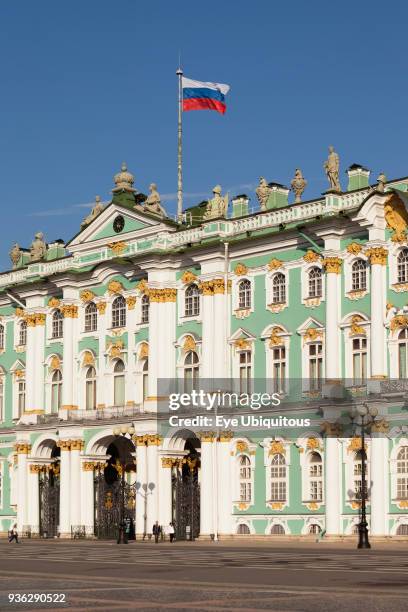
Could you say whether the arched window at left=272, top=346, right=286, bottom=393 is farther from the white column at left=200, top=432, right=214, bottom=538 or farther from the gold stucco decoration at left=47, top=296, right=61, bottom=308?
the gold stucco decoration at left=47, top=296, right=61, bottom=308

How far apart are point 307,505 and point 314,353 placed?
7435 mm

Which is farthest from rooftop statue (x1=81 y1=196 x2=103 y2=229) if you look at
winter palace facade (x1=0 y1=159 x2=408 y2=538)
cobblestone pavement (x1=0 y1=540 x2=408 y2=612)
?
cobblestone pavement (x1=0 y1=540 x2=408 y2=612)

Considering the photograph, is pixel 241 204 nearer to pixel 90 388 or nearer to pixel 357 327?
pixel 357 327

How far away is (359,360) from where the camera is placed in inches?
2340

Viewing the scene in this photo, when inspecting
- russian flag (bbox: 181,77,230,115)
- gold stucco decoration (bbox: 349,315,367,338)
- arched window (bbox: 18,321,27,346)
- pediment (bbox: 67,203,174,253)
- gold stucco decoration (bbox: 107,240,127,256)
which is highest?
russian flag (bbox: 181,77,230,115)

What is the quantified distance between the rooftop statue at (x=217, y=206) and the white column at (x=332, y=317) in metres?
9.13

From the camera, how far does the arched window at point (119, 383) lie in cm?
7150

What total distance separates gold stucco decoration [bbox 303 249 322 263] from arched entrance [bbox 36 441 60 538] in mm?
22257

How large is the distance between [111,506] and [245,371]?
488 inches

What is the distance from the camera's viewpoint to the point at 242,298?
65.9 metres

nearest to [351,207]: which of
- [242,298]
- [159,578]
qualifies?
[242,298]

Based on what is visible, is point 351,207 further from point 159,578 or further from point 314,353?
point 159,578

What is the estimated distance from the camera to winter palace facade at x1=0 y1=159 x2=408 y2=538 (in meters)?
58.7

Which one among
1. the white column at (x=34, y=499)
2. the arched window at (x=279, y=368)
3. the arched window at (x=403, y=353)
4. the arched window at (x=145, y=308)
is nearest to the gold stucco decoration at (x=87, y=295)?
the arched window at (x=145, y=308)
